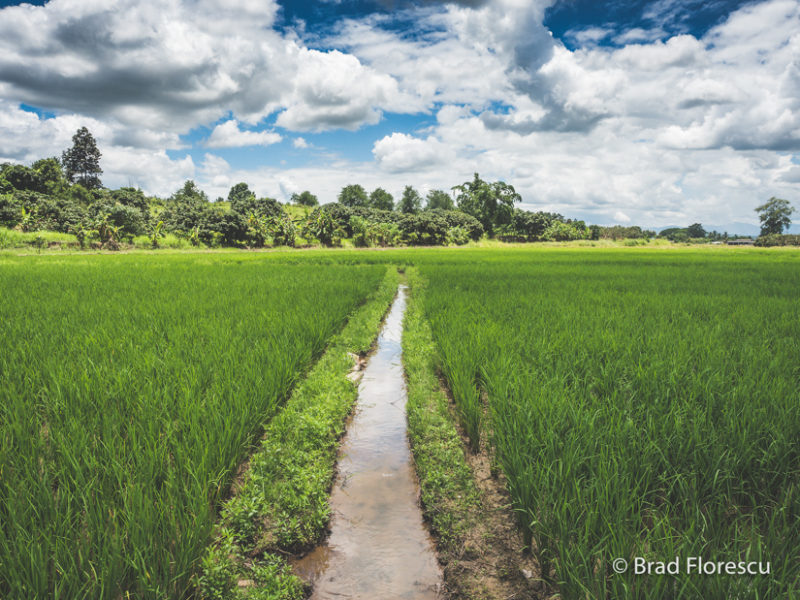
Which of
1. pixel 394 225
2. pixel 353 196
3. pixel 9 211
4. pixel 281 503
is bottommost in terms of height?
pixel 281 503

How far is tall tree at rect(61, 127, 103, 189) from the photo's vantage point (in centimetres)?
6309

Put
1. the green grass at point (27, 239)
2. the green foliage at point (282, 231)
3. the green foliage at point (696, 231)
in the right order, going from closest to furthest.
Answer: the green grass at point (27, 239) < the green foliage at point (282, 231) < the green foliage at point (696, 231)

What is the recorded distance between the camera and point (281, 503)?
7.80 ft

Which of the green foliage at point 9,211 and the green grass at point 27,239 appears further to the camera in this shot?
the green foliage at point 9,211

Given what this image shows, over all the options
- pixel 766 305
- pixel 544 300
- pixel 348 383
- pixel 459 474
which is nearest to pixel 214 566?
pixel 459 474

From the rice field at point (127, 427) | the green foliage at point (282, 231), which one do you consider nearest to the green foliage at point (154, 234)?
the green foliage at point (282, 231)

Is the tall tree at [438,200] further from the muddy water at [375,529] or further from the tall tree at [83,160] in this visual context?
the muddy water at [375,529]

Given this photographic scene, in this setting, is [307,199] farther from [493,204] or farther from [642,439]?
[642,439]

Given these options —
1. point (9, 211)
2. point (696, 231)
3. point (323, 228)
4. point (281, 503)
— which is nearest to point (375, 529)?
point (281, 503)

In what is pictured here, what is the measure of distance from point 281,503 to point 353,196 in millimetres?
64508

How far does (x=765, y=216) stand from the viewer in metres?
64.6

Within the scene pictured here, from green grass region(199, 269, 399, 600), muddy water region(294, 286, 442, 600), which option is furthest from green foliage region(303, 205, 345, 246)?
muddy water region(294, 286, 442, 600)

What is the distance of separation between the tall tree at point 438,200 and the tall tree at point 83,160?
56576 millimetres

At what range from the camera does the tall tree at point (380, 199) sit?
65.2 meters
